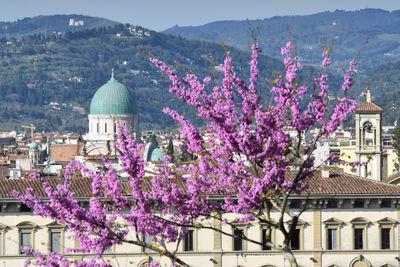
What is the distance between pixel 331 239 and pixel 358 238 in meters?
0.97

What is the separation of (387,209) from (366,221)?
89cm

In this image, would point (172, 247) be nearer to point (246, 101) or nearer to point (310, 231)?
point (310, 231)

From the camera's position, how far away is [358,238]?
44.3 metres

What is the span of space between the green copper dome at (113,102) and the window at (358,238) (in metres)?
117

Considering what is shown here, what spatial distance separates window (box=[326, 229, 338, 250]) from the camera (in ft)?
145

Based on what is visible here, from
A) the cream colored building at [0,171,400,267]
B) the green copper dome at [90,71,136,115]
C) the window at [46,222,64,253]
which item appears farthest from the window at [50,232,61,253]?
the green copper dome at [90,71,136,115]

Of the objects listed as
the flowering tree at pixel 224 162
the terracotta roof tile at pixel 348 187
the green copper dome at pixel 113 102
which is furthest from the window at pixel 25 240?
the green copper dome at pixel 113 102

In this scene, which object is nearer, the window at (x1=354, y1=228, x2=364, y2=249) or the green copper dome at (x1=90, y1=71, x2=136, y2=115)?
the window at (x1=354, y1=228, x2=364, y2=249)

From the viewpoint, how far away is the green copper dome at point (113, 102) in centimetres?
16138

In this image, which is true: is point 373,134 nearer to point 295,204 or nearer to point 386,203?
point 386,203

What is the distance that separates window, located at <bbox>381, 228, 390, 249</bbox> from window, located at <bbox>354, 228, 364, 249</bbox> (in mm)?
713

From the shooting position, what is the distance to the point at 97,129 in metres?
156

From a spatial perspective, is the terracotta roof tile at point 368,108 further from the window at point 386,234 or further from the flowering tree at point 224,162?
the flowering tree at point 224,162

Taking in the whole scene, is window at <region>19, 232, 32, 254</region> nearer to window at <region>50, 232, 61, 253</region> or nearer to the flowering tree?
window at <region>50, 232, 61, 253</region>
